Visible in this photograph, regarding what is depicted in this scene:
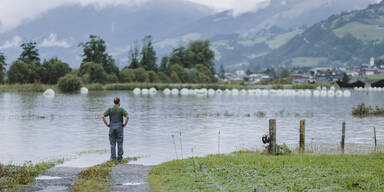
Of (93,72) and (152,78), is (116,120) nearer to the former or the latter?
(93,72)

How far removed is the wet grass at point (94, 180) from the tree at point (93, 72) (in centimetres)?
11106

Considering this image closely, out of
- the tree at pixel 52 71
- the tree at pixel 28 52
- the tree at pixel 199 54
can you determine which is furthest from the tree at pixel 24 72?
the tree at pixel 199 54

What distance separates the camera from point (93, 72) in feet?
421

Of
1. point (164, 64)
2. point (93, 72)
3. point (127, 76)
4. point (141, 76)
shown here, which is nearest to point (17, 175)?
point (93, 72)

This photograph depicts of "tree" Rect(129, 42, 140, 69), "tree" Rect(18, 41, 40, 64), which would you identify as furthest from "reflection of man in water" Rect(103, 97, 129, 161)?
"tree" Rect(129, 42, 140, 69)

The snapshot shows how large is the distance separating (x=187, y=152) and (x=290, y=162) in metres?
7.72

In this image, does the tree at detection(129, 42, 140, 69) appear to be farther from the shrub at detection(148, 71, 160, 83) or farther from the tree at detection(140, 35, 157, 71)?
the shrub at detection(148, 71, 160, 83)

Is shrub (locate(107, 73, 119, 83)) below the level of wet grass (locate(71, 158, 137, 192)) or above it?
above

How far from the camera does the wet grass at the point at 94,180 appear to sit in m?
14.6

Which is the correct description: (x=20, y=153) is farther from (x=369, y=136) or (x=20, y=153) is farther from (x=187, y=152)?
(x=369, y=136)

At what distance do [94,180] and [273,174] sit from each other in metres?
5.61

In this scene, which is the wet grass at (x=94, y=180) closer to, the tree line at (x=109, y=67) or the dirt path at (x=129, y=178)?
the dirt path at (x=129, y=178)

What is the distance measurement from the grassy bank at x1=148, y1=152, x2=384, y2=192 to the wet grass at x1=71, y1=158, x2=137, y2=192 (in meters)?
1.45

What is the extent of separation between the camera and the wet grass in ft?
47.8
